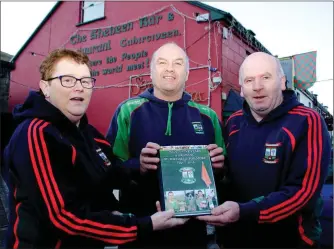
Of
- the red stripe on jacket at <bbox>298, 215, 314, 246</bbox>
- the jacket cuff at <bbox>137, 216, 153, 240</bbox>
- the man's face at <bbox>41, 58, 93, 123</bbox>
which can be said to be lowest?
the red stripe on jacket at <bbox>298, 215, 314, 246</bbox>

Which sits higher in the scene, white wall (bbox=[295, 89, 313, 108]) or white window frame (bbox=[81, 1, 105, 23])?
white window frame (bbox=[81, 1, 105, 23])

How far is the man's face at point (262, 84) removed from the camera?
7.41ft

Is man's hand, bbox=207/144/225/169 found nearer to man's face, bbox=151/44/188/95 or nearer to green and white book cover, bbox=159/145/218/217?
green and white book cover, bbox=159/145/218/217

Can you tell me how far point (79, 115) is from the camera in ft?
6.55

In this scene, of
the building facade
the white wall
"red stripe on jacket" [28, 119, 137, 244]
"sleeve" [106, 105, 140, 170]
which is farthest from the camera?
the white wall

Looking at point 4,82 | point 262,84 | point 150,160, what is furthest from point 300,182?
point 4,82

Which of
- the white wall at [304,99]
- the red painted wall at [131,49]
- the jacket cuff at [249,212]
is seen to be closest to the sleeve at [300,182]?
the jacket cuff at [249,212]

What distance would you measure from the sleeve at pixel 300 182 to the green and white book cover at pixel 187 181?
0.87 feet

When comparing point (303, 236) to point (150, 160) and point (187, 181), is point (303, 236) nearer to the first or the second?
point (187, 181)

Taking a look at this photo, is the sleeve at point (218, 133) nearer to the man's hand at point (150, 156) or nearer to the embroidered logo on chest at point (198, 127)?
the embroidered logo on chest at point (198, 127)

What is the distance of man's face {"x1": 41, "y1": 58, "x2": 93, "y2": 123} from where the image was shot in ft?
6.30

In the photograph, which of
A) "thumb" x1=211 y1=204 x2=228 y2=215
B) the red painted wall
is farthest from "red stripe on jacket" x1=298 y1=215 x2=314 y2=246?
the red painted wall

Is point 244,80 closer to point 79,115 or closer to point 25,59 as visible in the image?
point 79,115

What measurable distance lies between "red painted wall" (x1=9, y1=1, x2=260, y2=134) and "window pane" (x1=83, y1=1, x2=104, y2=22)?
288 mm
